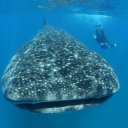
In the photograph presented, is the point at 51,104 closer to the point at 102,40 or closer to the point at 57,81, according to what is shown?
the point at 57,81

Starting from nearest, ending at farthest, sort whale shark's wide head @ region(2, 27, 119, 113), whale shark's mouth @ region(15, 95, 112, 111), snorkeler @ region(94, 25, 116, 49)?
whale shark's wide head @ region(2, 27, 119, 113) → whale shark's mouth @ region(15, 95, 112, 111) → snorkeler @ region(94, 25, 116, 49)

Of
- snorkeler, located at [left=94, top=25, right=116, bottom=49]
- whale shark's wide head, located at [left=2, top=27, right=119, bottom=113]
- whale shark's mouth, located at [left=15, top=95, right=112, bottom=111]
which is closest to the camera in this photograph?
whale shark's wide head, located at [left=2, top=27, right=119, bottom=113]

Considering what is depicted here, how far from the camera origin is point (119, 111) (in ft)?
92.7

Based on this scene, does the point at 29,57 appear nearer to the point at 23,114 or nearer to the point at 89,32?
the point at 23,114

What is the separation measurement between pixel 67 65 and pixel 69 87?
0.58m

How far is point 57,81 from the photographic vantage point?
5.00 meters

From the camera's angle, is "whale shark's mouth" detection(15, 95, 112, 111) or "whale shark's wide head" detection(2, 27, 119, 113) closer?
"whale shark's wide head" detection(2, 27, 119, 113)

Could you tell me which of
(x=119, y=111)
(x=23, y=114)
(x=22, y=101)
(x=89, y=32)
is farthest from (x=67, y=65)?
(x=89, y=32)

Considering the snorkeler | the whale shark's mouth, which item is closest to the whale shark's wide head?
the whale shark's mouth

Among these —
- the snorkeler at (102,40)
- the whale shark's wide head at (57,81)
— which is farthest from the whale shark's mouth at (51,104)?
the snorkeler at (102,40)

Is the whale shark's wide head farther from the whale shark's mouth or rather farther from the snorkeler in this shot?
the snorkeler

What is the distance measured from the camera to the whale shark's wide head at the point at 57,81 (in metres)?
4.85

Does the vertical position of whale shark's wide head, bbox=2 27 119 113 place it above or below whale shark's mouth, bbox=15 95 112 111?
above

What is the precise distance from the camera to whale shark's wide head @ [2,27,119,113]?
485cm
